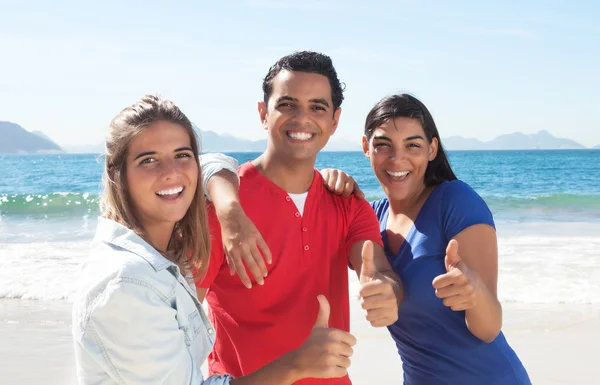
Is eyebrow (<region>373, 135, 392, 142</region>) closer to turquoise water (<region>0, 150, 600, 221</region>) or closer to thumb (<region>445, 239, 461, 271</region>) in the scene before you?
thumb (<region>445, 239, 461, 271</region>)

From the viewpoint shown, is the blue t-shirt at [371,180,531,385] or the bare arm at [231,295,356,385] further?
the blue t-shirt at [371,180,531,385]

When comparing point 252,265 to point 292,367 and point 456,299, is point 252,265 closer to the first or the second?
point 292,367

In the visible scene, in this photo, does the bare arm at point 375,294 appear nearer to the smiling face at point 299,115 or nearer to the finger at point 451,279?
the finger at point 451,279

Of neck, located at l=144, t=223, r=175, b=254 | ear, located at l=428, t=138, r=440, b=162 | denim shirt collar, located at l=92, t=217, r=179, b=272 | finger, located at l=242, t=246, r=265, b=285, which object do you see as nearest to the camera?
denim shirt collar, located at l=92, t=217, r=179, b=272

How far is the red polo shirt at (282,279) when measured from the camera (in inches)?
111

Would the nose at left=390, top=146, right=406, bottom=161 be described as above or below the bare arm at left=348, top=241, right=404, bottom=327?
above

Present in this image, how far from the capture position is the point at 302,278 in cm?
288

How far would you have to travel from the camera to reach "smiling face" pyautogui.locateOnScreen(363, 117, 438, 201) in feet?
10.6

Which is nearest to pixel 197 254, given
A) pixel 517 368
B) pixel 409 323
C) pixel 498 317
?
pixel 409 323

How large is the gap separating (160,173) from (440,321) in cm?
150

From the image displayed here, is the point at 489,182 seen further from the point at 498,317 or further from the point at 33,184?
the point at 498,317

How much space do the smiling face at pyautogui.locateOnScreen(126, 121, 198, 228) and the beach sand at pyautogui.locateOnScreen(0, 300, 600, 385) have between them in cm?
352

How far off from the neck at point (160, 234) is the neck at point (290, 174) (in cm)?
81

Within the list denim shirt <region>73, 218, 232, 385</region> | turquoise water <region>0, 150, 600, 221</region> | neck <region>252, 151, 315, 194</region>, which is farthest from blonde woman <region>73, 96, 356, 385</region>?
turquoise water <region>0, 150, 600, 221</region>
